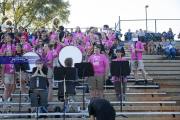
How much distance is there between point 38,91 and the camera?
50.1 ft

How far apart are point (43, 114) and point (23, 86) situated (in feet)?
8.30

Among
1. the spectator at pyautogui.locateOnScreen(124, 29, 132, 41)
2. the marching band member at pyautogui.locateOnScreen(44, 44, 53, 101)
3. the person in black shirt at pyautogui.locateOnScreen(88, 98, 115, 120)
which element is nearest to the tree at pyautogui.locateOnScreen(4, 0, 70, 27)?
the spectator at pyautogui.locateOnScreen(124, 29, 132, 41)

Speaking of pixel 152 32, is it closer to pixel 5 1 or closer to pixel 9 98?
pixel 9 98

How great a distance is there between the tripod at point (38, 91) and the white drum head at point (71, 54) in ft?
5.98

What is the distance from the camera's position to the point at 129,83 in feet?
67.1

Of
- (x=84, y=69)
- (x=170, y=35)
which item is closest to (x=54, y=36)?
(x=84, y=69)

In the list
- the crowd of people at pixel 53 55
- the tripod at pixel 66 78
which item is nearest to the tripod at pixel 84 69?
the tripod at pixel 66 78

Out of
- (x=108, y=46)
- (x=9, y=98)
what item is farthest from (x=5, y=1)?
(x=9, y=98)

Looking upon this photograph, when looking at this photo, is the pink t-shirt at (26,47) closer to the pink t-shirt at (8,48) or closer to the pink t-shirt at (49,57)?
the pink t-shirt at (8,48)

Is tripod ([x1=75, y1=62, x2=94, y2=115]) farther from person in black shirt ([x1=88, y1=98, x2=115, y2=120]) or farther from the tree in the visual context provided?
the tree

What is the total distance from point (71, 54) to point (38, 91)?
253cm

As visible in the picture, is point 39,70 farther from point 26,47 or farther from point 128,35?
point 128,35

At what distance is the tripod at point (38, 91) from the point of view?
1502 centimetres

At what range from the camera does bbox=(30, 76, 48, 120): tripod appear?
49.3ft
